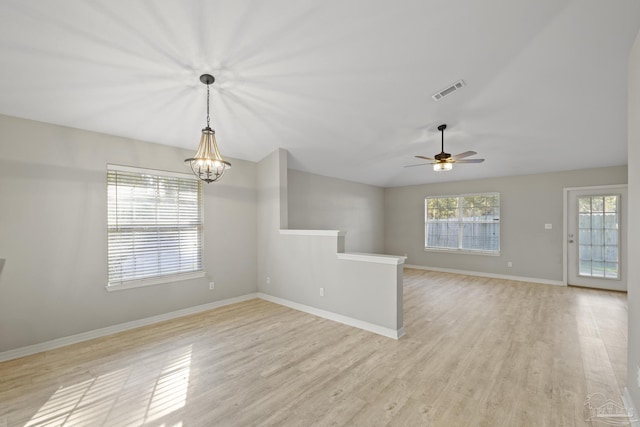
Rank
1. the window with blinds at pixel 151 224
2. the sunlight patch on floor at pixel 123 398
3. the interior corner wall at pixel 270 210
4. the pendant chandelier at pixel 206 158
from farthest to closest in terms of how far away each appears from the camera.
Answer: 1. the interior corner wall at pixel 270 210
2. the window with blinds at pixel 151 224
3. the pendant chandelier at pixel 206 158
4. the sunlight patch on floor at pixel 123 398

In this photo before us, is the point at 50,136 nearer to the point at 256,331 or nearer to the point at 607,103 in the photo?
the point at 256,331

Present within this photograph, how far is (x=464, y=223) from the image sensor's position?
7141mm

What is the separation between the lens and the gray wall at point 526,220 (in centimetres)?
587

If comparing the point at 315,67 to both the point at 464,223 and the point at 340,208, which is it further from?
the point at 464,223

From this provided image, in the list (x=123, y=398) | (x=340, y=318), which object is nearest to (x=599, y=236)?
(x=340, y=318)

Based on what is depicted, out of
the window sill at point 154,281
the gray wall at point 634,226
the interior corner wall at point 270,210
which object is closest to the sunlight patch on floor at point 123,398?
the window sill at point 154,281

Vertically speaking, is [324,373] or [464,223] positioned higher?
[464,223]

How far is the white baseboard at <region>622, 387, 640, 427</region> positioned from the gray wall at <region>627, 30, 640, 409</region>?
2.1 inches

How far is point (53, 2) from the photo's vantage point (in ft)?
6.21

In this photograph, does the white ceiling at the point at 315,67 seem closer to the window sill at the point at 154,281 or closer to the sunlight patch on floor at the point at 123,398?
the window sill at the point at 154,281

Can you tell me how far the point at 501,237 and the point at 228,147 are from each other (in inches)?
248

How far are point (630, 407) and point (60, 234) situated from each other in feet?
17.9

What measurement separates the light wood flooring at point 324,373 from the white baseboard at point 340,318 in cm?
10

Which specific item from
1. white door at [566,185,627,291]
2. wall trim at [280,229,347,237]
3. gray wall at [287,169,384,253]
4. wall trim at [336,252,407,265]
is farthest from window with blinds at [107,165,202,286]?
white door at [566,185,627,291]
